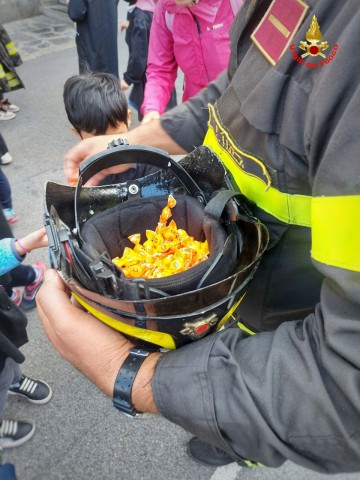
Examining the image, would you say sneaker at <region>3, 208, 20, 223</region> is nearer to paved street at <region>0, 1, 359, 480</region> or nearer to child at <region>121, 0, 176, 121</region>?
paved street at <region>0, 1, 359, 480</region>

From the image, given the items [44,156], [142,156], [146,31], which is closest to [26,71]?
[44,156]

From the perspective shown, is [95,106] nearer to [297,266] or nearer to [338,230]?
[297,266]

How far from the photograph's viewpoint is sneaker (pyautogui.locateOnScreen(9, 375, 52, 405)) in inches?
81.4

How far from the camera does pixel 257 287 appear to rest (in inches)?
43.3

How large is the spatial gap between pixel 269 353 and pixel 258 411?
101mm

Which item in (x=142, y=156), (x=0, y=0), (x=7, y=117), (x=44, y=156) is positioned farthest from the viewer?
(x=0, y=0)

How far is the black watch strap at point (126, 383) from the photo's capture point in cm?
85

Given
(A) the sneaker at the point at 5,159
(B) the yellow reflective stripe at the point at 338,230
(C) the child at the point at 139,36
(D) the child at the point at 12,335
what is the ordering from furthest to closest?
(A) the sneaker at the point at 5,159, (C) the child at the point at 139,36, (D) the child at the point at 12,335, (B) the yellow reflective stripe at the point at 338,230

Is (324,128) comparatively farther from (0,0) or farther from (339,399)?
(0,0)

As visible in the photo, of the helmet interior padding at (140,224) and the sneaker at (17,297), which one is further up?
the helmet interior padding at (140,224)

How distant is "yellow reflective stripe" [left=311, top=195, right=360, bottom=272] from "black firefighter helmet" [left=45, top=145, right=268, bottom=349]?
0.19m

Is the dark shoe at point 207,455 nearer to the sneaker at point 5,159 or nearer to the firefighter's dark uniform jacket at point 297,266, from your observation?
the firefighter's dark uniform jacket at point 297,266

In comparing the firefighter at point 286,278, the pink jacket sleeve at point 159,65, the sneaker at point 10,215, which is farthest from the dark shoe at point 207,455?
the sneaker at point 10,215

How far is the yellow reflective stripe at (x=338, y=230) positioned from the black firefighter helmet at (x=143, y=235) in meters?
0.19
